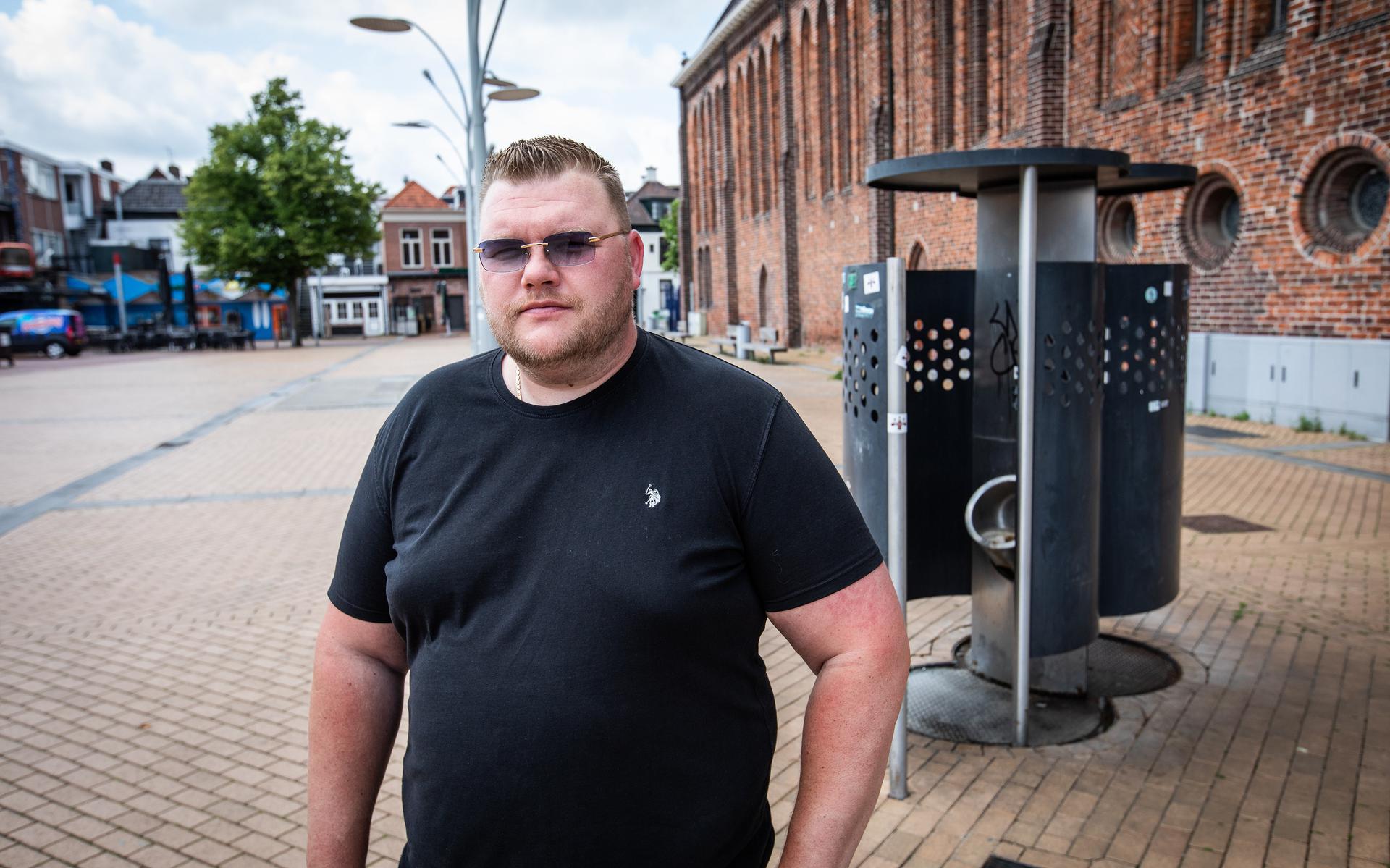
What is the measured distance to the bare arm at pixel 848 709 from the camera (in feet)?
5.49

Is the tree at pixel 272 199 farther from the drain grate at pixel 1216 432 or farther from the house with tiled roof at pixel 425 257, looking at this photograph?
the drain grate at pixel 1216 432

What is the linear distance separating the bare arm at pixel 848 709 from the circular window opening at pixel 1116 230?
16534 mm

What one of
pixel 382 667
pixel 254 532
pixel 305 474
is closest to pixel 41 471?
pixel 305 474

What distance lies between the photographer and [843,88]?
3008 centimetres

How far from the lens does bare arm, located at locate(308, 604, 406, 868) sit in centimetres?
192

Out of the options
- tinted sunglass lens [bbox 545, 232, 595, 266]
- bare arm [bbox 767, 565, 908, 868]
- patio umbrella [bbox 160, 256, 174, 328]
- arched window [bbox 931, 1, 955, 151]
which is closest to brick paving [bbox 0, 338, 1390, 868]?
bare arm [bbox 767, 565, 908, 868]

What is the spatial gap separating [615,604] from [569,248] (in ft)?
1.98

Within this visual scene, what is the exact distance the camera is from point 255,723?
4.81 meters

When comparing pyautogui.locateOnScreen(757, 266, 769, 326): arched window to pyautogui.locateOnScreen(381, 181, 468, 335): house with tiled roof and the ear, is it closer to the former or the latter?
pyautogui.locateOnScreen(381, 181, 468, 335): house with tiled roof

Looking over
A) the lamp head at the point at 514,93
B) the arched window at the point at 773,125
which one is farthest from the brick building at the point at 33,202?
the lamp head at the point at 514,93

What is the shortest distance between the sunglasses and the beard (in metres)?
0.06

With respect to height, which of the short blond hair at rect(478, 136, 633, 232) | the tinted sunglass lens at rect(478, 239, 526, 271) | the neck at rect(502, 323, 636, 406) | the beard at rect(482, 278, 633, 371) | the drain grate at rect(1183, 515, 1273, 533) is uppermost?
the short blond hair at rect(478, 136, 633, 232)

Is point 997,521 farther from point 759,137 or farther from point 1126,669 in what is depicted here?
point 759,137

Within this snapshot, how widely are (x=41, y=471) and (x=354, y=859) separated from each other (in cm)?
1312
